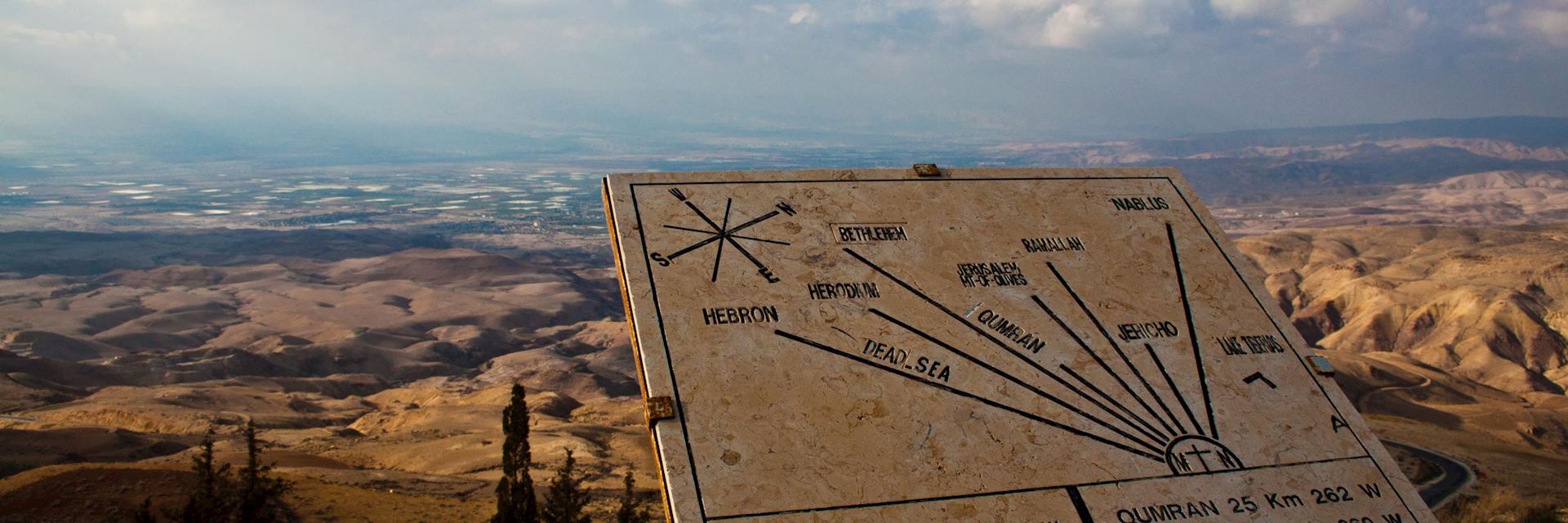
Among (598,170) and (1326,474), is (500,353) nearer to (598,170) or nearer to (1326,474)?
(1326,474)

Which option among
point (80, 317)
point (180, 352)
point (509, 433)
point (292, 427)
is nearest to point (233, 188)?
point (80, 317)

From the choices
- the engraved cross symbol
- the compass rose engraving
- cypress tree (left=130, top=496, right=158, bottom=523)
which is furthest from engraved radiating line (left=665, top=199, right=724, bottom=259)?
cypress tree (left=130, top=496, right=158, bottom=523)

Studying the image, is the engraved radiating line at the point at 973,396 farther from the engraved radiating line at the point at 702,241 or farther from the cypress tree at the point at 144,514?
the cypress tree at the point at 144,514

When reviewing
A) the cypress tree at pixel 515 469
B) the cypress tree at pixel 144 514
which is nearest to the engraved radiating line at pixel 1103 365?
the cypress tree at pixel 515 469

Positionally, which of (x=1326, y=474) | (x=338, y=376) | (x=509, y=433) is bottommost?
(x=338, y=376)

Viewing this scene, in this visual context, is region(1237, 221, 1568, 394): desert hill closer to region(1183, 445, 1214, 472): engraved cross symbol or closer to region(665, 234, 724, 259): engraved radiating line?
region(1183, 445, 1214, 472): engraved cross symbol

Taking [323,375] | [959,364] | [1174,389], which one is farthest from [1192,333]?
[323,375]
